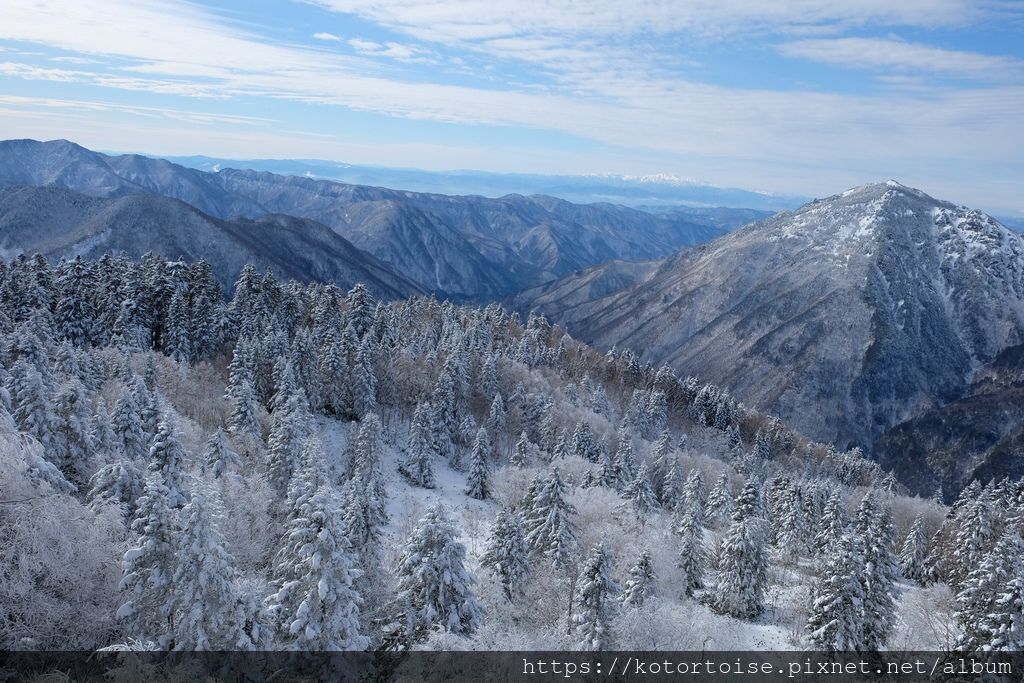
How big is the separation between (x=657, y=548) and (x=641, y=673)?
2002cm

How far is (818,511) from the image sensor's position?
61562mm

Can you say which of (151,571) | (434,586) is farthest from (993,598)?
(151,571)

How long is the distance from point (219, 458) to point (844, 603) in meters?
41.2

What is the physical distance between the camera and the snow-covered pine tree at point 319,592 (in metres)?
20.7

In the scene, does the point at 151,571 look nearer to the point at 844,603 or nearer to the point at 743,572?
the point at 844,603

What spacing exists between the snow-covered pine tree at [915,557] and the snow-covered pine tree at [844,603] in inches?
1077

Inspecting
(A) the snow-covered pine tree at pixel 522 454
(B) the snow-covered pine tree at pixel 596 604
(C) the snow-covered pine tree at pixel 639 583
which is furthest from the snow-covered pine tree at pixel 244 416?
(B) the snow-covered pine tree at pixel 596 604

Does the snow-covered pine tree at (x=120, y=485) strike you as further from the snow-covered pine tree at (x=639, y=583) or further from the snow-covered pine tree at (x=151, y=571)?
the snow-covered pine tree at (x=639, y=583)

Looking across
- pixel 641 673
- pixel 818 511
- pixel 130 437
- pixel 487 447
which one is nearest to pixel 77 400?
pixel 130 437

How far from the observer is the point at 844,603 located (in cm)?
3375

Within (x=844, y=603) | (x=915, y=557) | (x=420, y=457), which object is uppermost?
(x=844, y=603)

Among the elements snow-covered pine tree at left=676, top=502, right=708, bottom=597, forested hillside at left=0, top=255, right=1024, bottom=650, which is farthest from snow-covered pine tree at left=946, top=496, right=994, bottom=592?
snow-covered pine tree at left=676, top=502, right=708, bottom=597

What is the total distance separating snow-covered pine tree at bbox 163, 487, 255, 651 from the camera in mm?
18891

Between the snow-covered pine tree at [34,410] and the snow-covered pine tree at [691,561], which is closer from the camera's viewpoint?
the snow-covered pine tree at [34,410]
